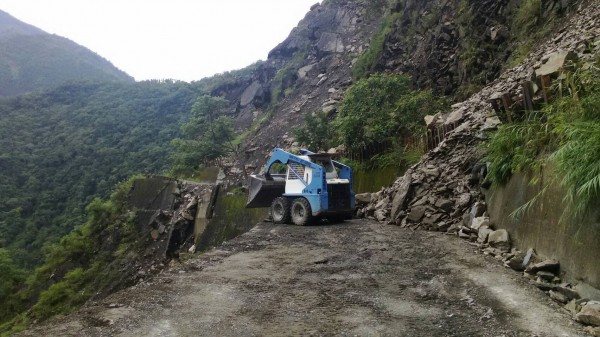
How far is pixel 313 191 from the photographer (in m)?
9.73

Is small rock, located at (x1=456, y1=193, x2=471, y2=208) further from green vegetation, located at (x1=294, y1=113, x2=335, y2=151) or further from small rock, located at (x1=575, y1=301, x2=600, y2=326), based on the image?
green vegetation, located at (x1=294, y1=113, x2=335, y2=151)

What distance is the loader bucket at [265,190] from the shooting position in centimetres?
1127

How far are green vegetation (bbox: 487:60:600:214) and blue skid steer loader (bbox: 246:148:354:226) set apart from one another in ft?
13.1

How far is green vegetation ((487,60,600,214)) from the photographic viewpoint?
11.9 ft

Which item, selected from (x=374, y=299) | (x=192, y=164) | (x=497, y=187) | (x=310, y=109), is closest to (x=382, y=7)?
(x=310, y=109)

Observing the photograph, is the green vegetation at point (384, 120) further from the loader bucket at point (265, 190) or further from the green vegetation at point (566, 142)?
the green vegetation at point (566, 142)

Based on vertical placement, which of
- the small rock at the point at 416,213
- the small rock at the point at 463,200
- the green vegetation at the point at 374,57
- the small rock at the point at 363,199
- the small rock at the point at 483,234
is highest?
the green vegetation at the point at 374,57

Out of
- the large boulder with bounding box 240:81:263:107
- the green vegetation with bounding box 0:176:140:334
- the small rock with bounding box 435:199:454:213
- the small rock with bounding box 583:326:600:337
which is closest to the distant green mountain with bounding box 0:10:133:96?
the large boulder with bounding box 240:81:263:107

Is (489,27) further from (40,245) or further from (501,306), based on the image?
(40,245)

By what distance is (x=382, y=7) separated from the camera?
116ft

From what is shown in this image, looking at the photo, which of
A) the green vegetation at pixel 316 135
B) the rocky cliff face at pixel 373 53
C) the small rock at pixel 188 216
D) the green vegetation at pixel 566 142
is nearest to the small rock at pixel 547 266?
the green vegetation at pixel 566 142

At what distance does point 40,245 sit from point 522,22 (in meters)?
35.8

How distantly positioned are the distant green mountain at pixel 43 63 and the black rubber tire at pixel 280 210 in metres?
86.3

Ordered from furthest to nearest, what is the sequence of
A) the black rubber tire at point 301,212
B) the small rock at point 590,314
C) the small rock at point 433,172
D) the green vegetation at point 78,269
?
the green vegetation at point 78,269 → the black rubber tire at point 301,212 → the small rock at point 433,172 → the small rock at point 590,314
